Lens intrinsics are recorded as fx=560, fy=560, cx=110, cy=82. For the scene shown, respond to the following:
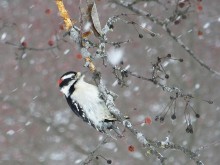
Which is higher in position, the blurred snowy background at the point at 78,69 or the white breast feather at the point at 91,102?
the white breast feather at the point at 91,102

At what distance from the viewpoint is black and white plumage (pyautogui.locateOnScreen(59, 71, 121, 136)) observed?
486 cm

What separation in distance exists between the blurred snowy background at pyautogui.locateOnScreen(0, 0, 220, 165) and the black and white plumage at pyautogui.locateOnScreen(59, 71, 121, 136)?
6839 mm

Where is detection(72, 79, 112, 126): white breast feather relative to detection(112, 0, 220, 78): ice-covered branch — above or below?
below

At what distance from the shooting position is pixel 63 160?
13328 millimetres

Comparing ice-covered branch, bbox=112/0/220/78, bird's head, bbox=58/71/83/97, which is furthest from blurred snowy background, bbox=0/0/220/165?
ice-covered branch, bbox=112/0/220/78

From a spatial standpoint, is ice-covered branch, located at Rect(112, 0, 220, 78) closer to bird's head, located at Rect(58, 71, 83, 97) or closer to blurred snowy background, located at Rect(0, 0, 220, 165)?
bird's head, located at Rect(58, 71, 83, 97)

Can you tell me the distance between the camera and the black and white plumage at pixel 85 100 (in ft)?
15.9

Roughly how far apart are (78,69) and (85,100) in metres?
7.55

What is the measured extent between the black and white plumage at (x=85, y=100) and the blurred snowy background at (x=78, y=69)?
22.4 ft

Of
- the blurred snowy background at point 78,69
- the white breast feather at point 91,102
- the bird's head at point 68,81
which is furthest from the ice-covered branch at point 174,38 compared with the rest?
the blurred snowy background at point 78,69

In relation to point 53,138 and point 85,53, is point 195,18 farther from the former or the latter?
point 85,53

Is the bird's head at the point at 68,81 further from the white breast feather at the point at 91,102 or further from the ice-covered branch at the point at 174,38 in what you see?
the ice-covered branch at the point at 174,38

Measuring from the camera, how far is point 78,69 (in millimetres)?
12523

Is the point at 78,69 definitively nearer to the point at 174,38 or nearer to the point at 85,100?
the point at 85,100
